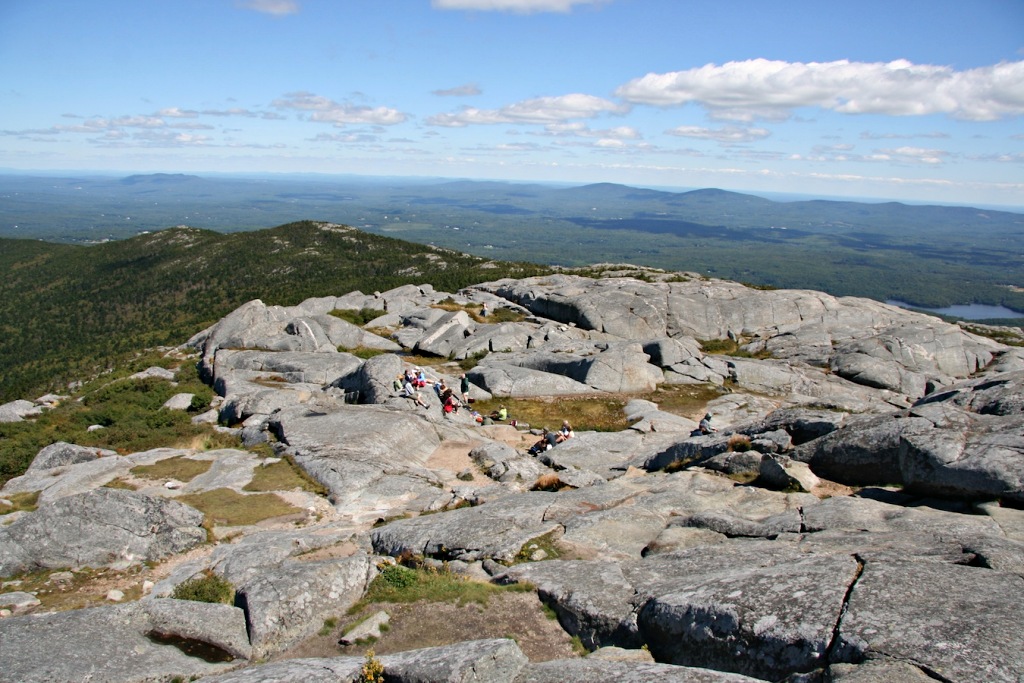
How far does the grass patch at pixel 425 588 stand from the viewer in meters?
14.3

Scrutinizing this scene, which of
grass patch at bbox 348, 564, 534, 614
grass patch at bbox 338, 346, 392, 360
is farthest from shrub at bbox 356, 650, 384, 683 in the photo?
grass patch at bbox 338, 346, 392, 360

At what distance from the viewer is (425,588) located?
586 inches

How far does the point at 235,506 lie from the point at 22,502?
804cm

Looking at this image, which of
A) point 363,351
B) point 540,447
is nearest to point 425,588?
point 540,447

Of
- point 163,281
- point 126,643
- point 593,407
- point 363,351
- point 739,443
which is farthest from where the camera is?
point 163,281

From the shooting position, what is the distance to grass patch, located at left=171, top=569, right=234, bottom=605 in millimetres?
15016

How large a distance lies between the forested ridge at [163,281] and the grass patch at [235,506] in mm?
64261

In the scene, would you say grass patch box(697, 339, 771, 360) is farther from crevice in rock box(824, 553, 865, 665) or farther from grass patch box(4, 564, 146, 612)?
grass patch box(4, 564, 146, 612)

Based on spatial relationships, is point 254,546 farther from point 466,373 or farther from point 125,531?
point 466,373

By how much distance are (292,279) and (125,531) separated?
11011cm

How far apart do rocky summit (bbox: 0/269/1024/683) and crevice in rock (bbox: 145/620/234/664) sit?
0.05 metres

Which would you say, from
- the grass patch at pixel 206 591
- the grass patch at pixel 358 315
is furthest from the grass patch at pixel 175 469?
the grass patch at pixel 358 315

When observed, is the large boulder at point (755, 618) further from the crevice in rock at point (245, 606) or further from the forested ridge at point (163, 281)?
the forested ridge at point (163, 281)

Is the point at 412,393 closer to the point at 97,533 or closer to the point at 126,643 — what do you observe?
the point at 97,533
